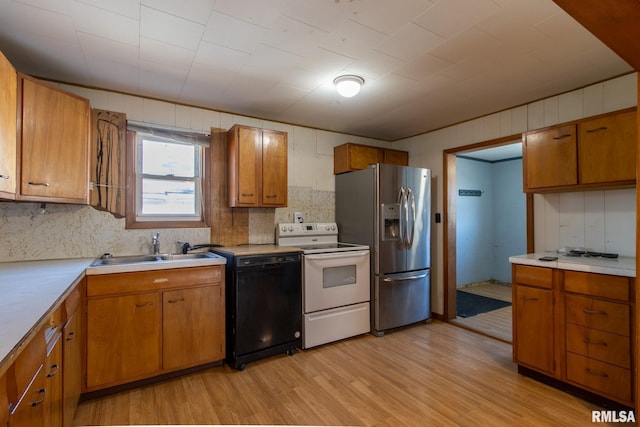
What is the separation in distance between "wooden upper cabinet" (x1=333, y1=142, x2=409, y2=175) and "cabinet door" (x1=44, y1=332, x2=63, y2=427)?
3.04 meters

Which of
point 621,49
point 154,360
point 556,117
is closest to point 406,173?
point 556,117

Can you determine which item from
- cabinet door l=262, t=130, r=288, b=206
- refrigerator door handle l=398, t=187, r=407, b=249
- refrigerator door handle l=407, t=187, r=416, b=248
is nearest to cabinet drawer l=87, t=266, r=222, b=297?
cabinet door l=262, t=130, r=288, b=206

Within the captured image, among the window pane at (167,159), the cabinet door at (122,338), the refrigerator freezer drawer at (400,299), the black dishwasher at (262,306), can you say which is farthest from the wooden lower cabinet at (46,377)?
the refrigerator freezer drawer at (400,299)

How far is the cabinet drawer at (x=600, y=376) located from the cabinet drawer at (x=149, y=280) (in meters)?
2.67

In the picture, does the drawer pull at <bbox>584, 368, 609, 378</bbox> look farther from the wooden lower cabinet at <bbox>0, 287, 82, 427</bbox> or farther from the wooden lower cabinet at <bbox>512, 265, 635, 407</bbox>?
the wooden lower cabinet at <bbox>0, 287, 82, 427</bbox>

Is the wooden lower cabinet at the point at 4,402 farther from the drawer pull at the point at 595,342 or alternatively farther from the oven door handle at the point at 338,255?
the drawer pull at the point at 595,342

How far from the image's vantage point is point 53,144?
6.82ft

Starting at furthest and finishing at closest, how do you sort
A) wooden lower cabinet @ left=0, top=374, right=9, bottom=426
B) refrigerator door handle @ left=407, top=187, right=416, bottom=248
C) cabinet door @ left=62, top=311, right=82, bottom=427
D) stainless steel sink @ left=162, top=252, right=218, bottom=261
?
refrigerator door handle @ left=407, top=187, right=416, bottom=248, stainless steel sink @ left=162, top=252, right=218, bottom=261, cabinet door @ left=62, top=311, right=82, bottom=427, wooden lower cabinet @ left=0, top=374, right=9, bottom=426

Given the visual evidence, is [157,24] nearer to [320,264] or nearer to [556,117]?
[320,264]

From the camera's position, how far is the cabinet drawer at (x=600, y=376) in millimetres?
1900

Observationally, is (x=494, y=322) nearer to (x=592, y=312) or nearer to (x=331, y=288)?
(x=592, y=312)

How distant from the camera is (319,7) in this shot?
165 centimetres

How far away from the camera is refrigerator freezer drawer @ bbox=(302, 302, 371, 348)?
2.95 m

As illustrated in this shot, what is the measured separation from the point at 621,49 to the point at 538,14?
51 centimetres
